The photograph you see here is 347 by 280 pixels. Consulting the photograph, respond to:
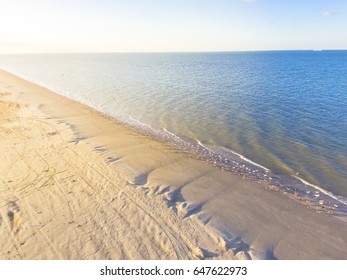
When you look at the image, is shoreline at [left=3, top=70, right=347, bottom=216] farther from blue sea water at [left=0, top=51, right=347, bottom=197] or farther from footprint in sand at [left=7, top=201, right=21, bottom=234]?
footprint in sand at [left=7, top=201, right=21, bottom=234]

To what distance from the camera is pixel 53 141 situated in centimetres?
1677

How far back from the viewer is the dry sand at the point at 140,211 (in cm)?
837

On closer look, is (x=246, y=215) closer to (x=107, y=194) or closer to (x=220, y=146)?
(x=107, y=194)

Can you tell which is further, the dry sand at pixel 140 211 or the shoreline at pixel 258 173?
the shoreline at pixel 258 173

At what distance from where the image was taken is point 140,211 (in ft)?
33.0

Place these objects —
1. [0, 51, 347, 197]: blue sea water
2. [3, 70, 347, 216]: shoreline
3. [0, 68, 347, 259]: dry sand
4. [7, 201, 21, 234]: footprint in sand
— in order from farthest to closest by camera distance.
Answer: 1. [0, 51, 347, 197]: blue sea water
2. [3, 70, 347, 216]: shoreline
3. [7, 201, 21, 234]: footprint in sand
4. [0, 68, 347, 259]: dry sand

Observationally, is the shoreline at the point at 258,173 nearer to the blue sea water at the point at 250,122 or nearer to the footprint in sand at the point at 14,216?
the blue sea water at the point at 250,122

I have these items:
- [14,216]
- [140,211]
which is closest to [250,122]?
[140,211]

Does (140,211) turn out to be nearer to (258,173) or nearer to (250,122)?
(258,173)

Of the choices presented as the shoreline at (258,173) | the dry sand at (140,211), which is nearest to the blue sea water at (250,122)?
the shoreline at (258,173)

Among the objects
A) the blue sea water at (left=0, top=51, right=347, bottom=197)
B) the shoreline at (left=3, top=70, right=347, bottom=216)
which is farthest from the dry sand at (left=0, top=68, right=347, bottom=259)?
the blue sea water at (left=0, top=51, right=347, bottom=197)

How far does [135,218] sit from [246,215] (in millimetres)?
4485

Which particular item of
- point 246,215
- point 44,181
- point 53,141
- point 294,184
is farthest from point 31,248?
point 294,184

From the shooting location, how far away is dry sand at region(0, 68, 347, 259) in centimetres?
837
